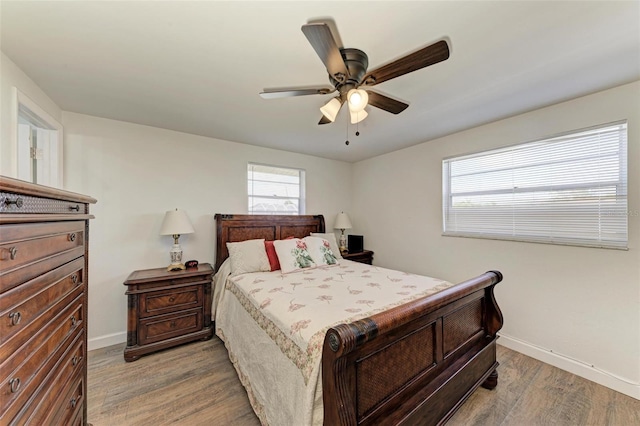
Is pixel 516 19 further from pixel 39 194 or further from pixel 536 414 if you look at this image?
pixel 536 414

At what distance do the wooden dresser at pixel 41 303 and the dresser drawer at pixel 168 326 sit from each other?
117 cm

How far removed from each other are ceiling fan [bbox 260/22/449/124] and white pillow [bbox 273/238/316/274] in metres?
1.63

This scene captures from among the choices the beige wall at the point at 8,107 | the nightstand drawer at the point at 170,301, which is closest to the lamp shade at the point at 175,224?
the nightstand drawer at the point at 170,301

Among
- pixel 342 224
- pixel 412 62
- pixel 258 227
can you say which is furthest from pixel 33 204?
pixel 342 224

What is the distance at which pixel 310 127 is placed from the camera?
2861 millimetres

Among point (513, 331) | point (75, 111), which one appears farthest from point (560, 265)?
point (75, 111)

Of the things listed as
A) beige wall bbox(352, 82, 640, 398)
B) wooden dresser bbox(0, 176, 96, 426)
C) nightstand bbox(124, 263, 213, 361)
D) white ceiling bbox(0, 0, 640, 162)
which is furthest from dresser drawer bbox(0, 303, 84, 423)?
beige wall bbox(352, 82, 640, 398)

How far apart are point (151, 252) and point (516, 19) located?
12.3 feet

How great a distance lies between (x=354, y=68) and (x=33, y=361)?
1.97 metres

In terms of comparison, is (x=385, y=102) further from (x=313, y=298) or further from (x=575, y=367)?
(x=575, y=367)

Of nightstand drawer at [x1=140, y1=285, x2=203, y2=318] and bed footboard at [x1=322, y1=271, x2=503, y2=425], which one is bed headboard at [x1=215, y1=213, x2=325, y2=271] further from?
bed footboard at [x1=322, y1=271, x2=503, y2=425]

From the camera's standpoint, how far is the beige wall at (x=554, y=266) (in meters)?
2.00

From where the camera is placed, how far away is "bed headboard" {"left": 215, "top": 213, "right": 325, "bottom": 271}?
3.19 m

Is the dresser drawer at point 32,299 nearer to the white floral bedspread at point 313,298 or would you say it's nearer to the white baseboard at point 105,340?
the white floral bedspread at point 313,298
